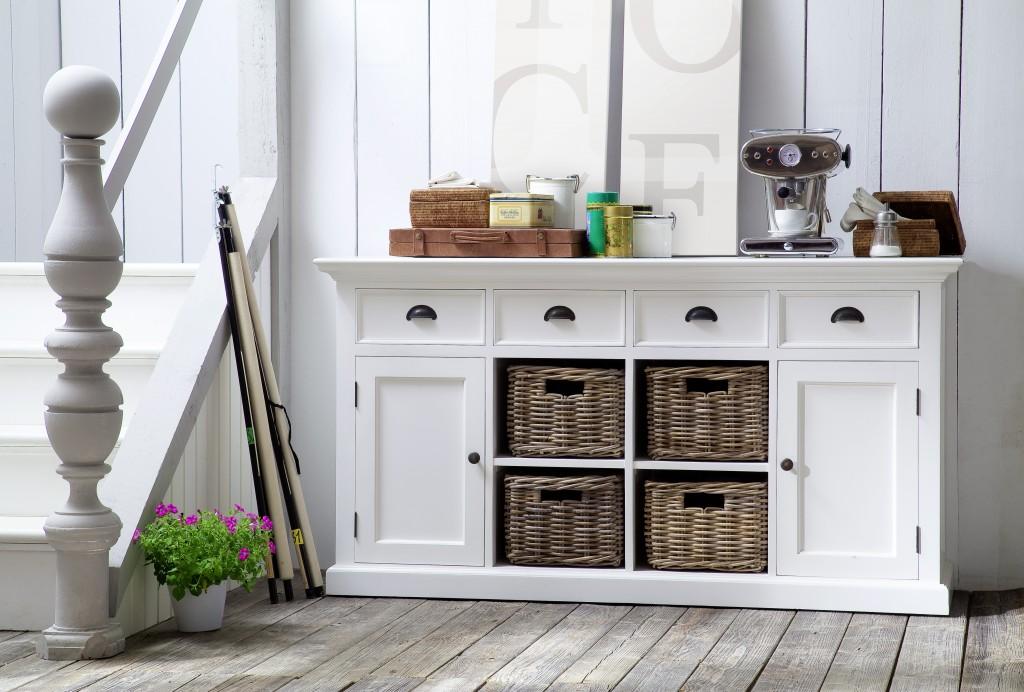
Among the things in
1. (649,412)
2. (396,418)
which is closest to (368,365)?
(396,418)

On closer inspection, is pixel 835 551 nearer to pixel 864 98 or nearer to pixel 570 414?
pixel 570 414

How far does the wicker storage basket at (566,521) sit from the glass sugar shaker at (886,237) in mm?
911

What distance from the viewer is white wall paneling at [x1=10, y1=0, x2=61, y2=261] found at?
14.0 ft

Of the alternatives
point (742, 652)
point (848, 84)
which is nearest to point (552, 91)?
point (848, 84)

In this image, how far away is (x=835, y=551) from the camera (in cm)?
315

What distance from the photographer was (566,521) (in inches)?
129

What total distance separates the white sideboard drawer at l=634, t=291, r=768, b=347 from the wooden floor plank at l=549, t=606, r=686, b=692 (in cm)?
71

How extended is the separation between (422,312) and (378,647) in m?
0.93

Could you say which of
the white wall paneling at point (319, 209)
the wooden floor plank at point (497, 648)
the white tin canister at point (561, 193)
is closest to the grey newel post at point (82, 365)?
the wooden floor plank at point (497, 648)

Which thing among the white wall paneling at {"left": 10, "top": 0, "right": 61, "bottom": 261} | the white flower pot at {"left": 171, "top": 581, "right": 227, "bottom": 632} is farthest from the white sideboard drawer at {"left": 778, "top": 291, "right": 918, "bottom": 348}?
the white wall paneling at {"left": 10, "top": 0, "right": 61, "bottom": 261}

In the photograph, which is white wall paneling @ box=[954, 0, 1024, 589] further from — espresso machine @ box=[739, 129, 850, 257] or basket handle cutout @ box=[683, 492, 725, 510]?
basket handle cutout @ box=[683, 492, 725, 510]

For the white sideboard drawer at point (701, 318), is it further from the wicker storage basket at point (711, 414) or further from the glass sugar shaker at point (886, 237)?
the glass sugar shaker at point (886, 237)

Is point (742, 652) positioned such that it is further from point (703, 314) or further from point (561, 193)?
point (561, 193)

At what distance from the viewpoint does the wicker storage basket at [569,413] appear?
10.7ft
